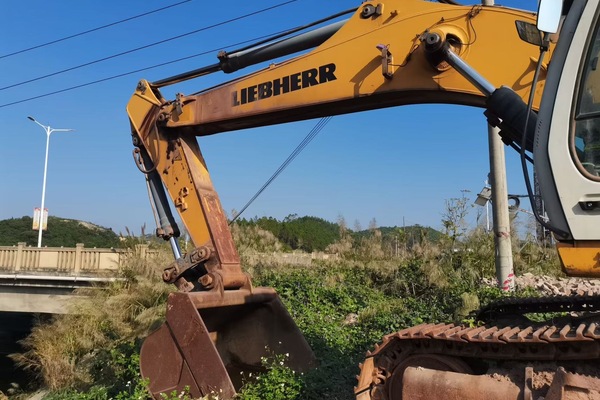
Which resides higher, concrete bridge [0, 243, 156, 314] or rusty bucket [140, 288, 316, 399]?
concrete bridge [0, 243, 156, 314]

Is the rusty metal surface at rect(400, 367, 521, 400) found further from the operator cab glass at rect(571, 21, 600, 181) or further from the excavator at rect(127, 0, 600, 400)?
the operator cab glass at rect(571, 21, 600, 181)

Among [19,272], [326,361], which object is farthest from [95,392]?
[19,272]

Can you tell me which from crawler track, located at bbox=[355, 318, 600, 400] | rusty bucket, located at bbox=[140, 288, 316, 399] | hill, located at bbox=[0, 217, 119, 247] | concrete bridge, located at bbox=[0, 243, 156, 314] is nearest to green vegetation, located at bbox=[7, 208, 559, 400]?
rusty bucket, located at bbox=[140, 288, 316, 399]

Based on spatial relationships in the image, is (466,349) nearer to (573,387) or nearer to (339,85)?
(573,387)

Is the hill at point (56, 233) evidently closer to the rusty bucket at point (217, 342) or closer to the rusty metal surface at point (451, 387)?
the rusty bucket at point (217, 342)

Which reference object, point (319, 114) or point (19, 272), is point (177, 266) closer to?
point (319, 114)

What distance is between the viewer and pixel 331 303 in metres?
11.6

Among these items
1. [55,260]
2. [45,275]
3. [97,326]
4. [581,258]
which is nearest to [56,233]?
[55,260]

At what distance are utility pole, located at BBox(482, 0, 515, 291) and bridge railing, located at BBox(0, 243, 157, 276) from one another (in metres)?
12.3

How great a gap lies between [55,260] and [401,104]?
1829 centimetres

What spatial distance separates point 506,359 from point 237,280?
11.6ft

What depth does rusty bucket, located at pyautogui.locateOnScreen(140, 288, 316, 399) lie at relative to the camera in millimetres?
5402

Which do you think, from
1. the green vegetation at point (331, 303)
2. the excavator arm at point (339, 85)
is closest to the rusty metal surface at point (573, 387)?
the excavator arm at point (339, 85)

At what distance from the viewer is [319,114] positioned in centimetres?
575
